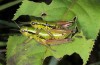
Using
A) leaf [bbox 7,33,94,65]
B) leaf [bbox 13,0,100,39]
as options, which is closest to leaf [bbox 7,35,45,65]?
leaf [bbox 7,33,94,65]

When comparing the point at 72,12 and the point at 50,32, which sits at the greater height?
the point at 72,12

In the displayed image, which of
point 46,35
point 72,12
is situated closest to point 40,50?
point 46,35

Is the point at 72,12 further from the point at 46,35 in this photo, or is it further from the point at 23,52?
the point at 23,52

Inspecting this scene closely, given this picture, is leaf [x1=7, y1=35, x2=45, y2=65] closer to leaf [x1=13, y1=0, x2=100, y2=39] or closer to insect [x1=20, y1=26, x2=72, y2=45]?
insect [x1=20, y1=26, x2=72, y2=45]

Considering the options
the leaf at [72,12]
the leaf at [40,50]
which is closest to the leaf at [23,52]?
the leaf at [40,50]

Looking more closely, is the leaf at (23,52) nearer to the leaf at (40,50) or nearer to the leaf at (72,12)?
the leaf at (40,50)
